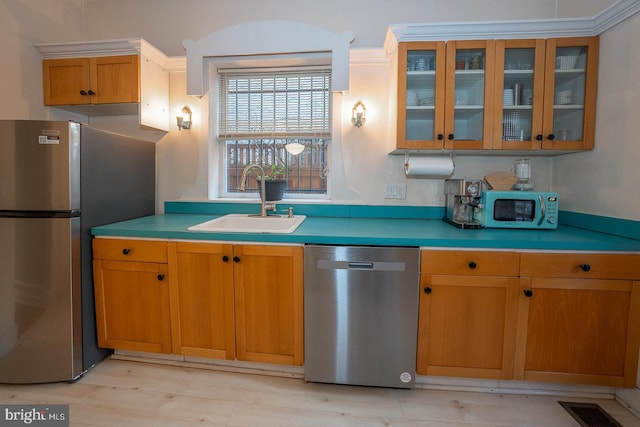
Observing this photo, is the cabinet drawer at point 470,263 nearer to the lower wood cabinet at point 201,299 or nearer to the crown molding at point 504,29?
the lower wood cabinet at point 201,299

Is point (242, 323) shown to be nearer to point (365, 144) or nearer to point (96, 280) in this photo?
point (96, 280)

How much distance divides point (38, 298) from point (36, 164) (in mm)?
729

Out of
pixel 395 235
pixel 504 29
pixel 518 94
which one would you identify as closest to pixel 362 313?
pixel 395 235

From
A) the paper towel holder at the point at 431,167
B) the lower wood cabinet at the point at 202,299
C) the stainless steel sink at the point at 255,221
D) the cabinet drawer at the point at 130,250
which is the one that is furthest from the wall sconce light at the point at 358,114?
the cabinet drawer at the point at 130,250

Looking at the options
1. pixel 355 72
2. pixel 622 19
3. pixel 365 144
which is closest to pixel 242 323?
pixel 365 144

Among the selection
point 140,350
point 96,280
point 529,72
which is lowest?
point 140,350

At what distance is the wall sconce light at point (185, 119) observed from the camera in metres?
2.30

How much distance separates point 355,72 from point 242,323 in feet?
6.22

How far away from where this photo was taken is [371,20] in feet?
7.20

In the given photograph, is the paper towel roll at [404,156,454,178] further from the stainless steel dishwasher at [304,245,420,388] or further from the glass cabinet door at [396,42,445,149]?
the stainless steel dishwasher at [304,245,420,388]

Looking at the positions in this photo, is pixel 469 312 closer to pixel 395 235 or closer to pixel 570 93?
pixel 395 235

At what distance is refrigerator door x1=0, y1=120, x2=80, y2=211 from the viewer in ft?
4.97

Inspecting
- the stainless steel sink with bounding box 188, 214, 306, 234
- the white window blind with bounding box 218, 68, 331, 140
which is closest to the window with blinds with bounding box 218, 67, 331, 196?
the white window blind with bounding box 218, 68, 331, 140

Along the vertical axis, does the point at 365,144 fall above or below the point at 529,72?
below
